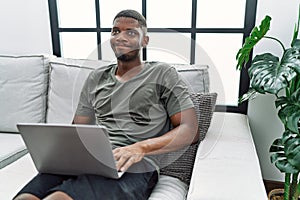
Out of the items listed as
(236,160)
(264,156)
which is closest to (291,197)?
(264,156)

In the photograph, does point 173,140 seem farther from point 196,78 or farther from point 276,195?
point 276,195

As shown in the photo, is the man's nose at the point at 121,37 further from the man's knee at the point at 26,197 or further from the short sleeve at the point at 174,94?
the man's knee at the point at 26,197

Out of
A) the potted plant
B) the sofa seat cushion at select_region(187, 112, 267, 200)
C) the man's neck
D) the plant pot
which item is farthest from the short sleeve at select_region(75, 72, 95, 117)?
the plant pot

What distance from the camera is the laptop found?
0.87 meters

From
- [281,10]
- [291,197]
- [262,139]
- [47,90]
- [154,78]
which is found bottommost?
[291,197]

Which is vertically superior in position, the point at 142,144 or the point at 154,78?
the point at 154,78

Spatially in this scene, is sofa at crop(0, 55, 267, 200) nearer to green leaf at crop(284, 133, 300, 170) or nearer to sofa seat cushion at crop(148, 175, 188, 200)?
sofa seat cushion at crop(148, 175, 188, 200)

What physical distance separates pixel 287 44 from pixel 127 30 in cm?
91

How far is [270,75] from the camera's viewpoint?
1.14m

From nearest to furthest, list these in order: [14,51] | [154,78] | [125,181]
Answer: [125,181]
[154,78]
[14,51]

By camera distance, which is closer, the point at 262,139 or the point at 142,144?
the point at 142,144

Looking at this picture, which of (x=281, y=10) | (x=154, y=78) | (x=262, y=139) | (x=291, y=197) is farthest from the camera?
(x=262, y=139)

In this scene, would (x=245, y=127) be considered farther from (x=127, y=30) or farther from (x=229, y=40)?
(x=127, y=30)

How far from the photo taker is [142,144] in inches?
43.8
